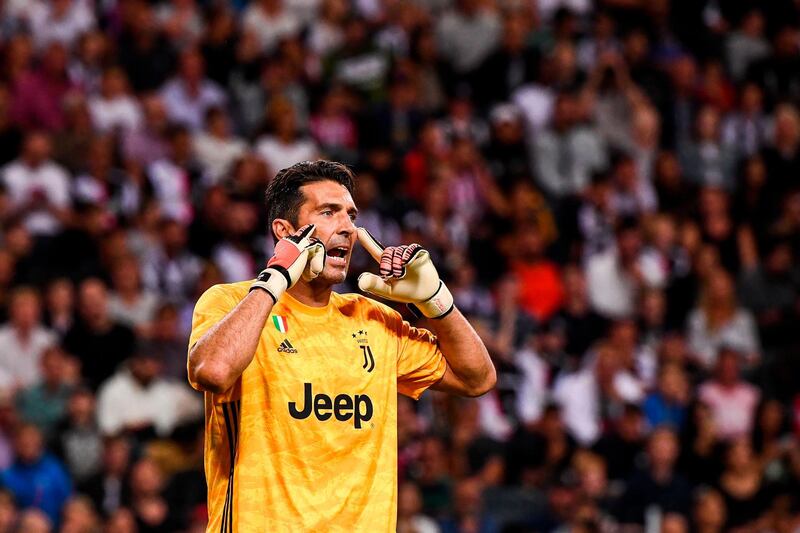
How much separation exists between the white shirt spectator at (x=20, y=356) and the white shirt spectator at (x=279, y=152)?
3469 millimetres

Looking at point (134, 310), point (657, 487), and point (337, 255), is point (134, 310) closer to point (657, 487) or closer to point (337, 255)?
point (657, 487)

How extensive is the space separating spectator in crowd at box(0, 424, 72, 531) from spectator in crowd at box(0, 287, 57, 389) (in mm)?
862

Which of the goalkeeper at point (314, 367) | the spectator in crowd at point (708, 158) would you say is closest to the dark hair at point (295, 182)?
the goalkeeper at point (314, 367)

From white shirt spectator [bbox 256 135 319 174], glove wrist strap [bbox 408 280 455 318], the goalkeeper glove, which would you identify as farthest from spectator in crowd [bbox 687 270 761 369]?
the goalkeeper glove

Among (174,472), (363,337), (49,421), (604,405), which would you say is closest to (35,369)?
(49,421)

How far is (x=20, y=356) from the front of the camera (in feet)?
38.7

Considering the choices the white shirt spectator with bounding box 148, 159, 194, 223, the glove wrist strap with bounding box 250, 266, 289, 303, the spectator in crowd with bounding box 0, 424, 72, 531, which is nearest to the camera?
the glove wrist strap with bounding box 250, 266, 289, 303

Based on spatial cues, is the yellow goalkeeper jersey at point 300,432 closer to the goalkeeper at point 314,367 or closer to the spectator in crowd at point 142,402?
the goalkeeper at point 314,367

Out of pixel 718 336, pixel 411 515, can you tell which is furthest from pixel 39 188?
Result: pixel 718 336

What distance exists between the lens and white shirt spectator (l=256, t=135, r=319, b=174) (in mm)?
14477

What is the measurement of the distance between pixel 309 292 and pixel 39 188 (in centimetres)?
799

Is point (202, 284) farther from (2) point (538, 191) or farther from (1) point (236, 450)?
(1) point (236, 450)

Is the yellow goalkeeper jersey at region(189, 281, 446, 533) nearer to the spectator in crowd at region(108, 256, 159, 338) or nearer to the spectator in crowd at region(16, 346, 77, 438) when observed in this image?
the spectator in crowd at region(16, 346, 77, 438)

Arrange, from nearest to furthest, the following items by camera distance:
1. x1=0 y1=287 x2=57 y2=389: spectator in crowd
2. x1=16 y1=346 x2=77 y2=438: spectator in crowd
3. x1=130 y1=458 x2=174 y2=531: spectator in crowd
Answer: x1=130 y1=458 x2=174 y2=531: spectator in crowd → x1=16 y1=346 x2=77 y2=438: spectator in crowd → x1=0 y1=287 x2=57 y2=389: spectator in crowd
